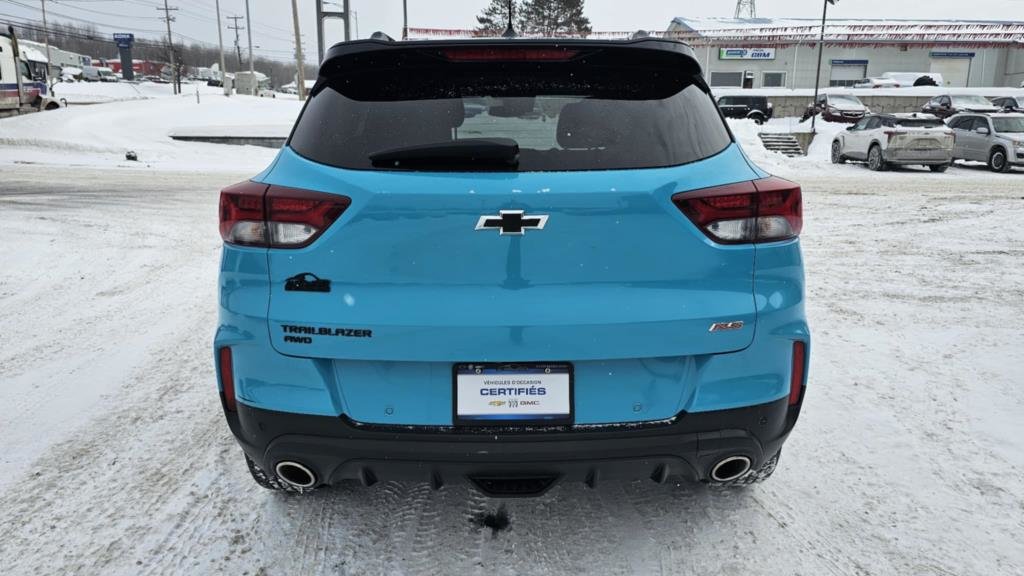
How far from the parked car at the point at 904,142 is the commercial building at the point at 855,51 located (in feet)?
110

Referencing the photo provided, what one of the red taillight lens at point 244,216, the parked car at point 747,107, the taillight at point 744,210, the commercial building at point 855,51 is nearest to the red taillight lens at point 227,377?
the red taillight lens at point 244,216

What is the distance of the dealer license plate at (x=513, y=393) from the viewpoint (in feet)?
7.20

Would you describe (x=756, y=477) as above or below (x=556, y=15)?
below

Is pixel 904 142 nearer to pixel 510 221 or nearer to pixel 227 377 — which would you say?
pixel 510 221

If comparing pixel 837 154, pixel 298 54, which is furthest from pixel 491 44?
pixel 298 54

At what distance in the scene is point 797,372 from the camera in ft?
7.94

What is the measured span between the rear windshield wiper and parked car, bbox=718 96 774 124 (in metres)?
35.7

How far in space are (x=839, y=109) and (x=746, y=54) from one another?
2237cm

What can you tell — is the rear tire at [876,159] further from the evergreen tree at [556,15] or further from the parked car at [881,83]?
the evergreen tree at [556,15]

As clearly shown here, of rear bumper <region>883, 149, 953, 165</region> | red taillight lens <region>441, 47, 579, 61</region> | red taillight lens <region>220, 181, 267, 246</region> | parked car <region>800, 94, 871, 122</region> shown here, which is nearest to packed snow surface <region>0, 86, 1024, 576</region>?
red taillight lens <region>220, 181, 267, 246</region>

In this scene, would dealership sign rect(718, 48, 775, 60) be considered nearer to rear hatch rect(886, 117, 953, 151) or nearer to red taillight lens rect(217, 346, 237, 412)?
rear hatch rect(886, 117, 953, 151)

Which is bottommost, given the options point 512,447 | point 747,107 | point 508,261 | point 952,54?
point 512,447

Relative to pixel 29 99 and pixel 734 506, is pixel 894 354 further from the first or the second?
pixel 29 99

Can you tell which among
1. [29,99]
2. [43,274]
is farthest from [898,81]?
[43,274]
